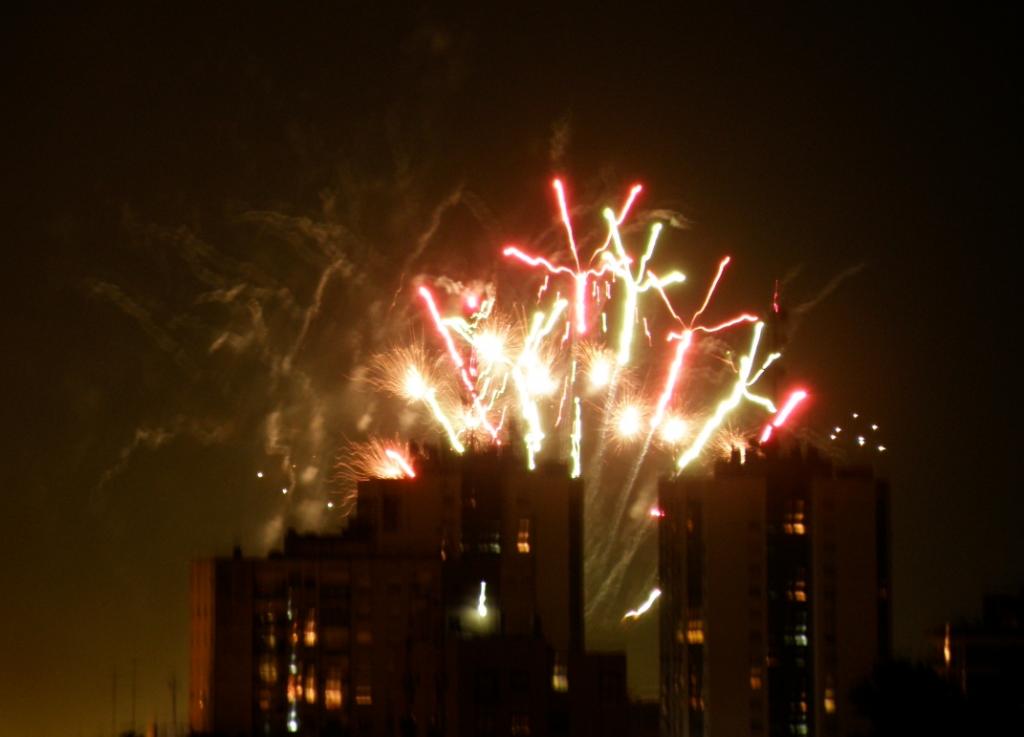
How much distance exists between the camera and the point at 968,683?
69125mm

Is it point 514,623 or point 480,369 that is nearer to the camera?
point 480,369

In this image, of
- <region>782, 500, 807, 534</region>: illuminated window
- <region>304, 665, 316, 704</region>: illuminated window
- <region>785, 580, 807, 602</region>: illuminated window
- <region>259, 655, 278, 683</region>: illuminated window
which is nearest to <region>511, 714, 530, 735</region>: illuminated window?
<region>304, 665, 316, 704</region>: illuminated window

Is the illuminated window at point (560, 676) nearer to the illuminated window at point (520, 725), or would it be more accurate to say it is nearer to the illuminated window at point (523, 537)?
the illuminated window at point (520, 725)

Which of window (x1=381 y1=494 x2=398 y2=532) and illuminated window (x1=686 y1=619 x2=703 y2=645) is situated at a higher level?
window (x1=381 y1=494 x2=398 y2=532)

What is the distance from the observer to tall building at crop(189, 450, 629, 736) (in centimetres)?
6309

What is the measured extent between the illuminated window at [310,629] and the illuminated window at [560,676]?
6291 millimetres

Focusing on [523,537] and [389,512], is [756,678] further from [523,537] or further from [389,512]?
[389,512]

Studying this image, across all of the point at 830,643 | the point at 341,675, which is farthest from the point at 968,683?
the point at 341,675

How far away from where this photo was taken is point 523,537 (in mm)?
69812

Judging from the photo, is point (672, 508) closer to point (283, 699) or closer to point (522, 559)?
point (522, 559)

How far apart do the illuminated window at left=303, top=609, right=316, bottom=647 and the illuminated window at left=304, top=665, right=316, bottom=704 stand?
0.72m

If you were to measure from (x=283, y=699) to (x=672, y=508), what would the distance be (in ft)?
34.2

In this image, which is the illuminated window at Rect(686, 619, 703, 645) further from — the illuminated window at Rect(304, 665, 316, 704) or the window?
the illuminated window at Rect(304, 665, 316, 704)

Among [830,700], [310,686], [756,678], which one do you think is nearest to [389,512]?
[310,686]
